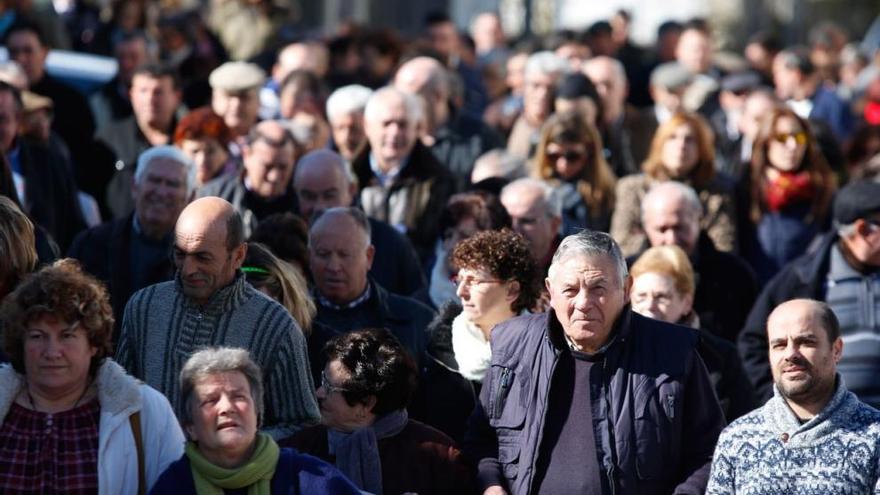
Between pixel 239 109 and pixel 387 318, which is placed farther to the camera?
pixel 239 109

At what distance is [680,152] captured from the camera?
10.9 metres

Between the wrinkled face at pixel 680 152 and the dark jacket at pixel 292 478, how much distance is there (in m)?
5.11

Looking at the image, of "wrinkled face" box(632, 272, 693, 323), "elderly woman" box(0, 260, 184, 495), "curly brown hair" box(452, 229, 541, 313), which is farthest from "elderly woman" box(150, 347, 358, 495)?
"wrinkled face" box(632, 272, 693, 323)

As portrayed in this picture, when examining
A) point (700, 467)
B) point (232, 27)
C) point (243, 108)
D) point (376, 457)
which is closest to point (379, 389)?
point (376, 457)

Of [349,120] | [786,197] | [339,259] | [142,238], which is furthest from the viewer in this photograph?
[349,120]

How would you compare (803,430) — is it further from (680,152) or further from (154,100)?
(154,100)

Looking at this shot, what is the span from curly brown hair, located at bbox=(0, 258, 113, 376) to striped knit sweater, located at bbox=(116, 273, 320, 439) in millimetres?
738

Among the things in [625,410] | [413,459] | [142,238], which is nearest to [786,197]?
[142,238]

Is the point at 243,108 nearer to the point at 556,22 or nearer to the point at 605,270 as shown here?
the point at 605,270

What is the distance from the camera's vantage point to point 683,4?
88.6 ft

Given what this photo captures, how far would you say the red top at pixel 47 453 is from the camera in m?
6.07

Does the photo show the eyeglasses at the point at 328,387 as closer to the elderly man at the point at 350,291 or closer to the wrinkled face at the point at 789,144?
the elderly man at the point at 350,291

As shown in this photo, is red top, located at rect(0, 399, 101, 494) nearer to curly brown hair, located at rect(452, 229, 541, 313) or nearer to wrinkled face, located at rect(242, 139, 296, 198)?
curly brown hair, located at rect(452, 229, 541, 313)

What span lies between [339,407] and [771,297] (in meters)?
3.04
